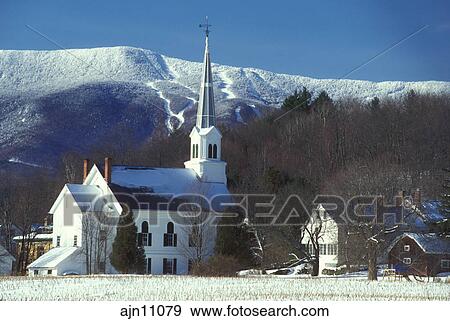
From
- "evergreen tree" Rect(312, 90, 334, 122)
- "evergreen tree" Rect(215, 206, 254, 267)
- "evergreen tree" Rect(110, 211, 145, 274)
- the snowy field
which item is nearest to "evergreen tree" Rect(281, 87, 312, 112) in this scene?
"evergreen tree" Rect(312, 90, 334, 122)

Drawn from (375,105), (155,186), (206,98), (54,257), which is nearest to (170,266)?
(155,186)

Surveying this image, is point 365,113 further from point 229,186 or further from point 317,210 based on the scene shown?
point 317,210

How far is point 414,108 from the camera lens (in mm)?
88562

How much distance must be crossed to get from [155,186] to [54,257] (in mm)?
8523

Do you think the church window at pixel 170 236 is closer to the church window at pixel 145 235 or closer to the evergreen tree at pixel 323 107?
the church window at pixel 145 235

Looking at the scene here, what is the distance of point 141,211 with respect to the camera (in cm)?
7119

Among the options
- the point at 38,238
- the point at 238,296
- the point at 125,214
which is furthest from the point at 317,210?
the point at 238,296

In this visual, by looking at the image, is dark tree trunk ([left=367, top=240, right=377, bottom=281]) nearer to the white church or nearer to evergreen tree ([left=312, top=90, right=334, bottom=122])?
the white church

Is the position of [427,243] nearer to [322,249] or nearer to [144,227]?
[322,249]

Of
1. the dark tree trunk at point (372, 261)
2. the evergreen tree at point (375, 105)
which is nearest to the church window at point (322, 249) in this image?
the dark tree trunk at point (372, 261)

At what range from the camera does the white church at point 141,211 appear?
6731 centimetres

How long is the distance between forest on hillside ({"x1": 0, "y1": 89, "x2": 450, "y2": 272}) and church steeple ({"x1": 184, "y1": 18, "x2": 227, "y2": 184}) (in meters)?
2.09

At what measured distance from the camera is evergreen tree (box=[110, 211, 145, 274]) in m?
64.0

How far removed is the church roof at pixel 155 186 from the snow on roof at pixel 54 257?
4555 mm
